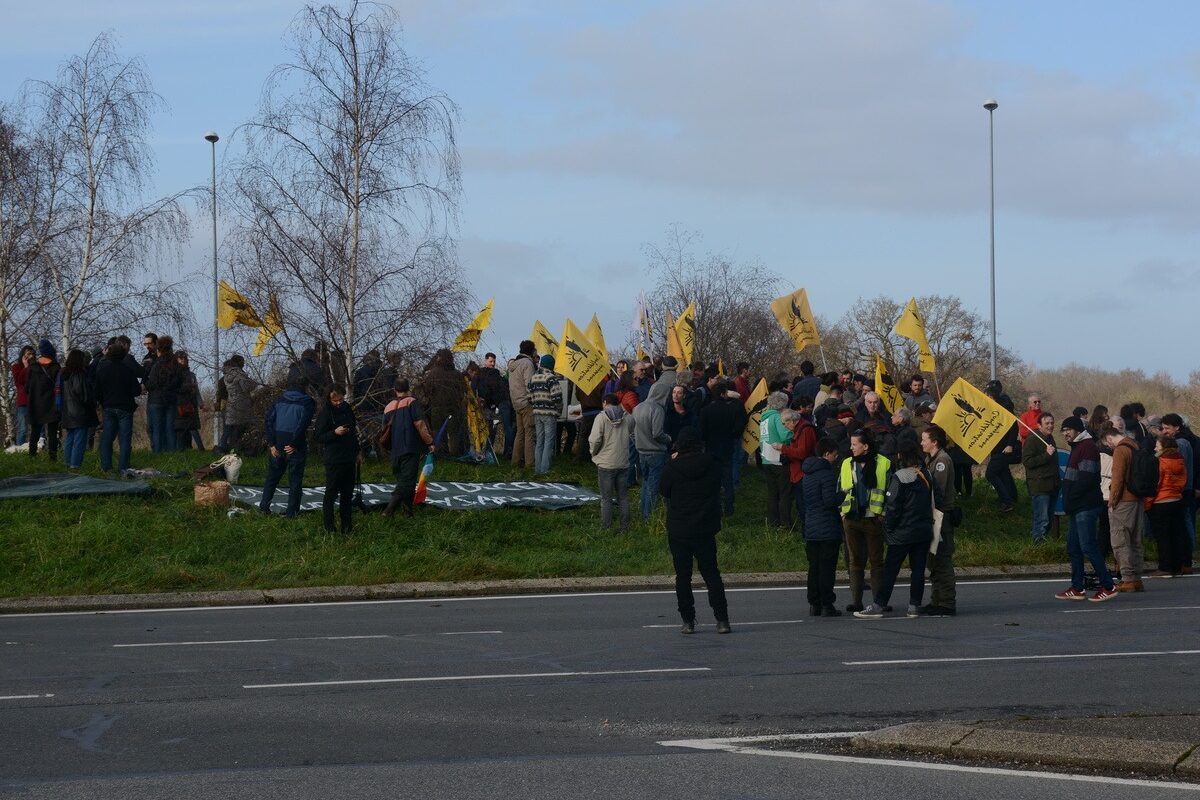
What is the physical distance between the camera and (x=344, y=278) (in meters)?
23.8

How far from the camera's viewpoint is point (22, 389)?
24312 millimetres

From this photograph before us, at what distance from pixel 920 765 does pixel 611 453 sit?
12254 millimetres

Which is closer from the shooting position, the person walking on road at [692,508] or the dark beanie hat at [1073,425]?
the person walking on road at [692,508]

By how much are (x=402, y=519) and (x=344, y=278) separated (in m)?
5.46

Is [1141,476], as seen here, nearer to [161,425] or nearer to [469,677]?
[469,677]

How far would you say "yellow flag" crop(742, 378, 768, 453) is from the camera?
22.9 meters

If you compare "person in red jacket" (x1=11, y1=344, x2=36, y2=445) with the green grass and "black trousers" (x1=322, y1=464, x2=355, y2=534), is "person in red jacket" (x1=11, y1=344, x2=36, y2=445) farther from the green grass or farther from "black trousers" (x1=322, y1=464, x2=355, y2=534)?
"black trousers" (x1=322, y1=464, x2=355, y2=534)

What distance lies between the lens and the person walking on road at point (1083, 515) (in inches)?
634

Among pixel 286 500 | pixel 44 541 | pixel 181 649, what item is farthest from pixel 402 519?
pixel 181 649

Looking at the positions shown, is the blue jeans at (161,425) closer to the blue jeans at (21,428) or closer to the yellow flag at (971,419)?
the blue jeans at (21,428)

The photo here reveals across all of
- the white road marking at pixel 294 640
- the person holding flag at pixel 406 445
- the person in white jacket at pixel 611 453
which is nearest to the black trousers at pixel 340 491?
the person holding flag at pixel 406 445

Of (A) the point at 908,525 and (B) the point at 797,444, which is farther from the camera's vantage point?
(B) the point at 797,444

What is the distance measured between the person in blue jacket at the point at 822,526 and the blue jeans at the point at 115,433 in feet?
36.6

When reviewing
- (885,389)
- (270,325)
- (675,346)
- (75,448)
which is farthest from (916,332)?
(75,448)
